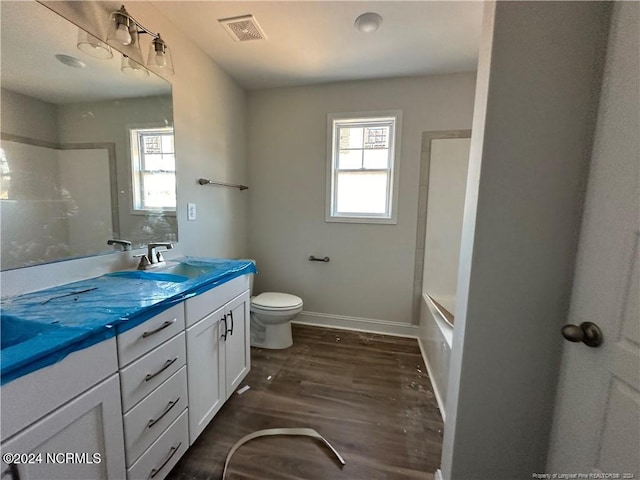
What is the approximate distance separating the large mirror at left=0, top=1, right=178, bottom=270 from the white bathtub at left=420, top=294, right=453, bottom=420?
1.97 metres

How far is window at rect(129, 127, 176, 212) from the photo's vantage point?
153 cm

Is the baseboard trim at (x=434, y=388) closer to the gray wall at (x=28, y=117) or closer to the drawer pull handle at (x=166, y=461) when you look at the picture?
the drawer pull handle at (x=166, y=461)

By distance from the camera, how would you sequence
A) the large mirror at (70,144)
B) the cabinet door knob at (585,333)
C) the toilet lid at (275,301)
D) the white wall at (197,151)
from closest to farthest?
the cabinet door knob at (585,333), the large mirror at (70,144), the white wall at (197,151), the toilet lid at (275,301)

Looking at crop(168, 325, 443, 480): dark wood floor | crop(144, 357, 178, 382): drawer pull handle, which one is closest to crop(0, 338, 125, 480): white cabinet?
crop(144, 357, 178, 382): drawer pull handle

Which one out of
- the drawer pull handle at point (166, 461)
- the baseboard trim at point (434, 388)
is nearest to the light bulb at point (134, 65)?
the drawer pull handle at point (166, 461)

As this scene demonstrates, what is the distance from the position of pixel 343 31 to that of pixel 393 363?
2.49 metres

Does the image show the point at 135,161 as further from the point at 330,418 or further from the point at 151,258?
the point at 330,418

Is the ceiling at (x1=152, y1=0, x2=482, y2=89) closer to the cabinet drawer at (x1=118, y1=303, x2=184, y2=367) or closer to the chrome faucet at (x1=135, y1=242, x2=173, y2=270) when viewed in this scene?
the chrome faucet at (x1=135, y1=242, x2=173, y2=270)

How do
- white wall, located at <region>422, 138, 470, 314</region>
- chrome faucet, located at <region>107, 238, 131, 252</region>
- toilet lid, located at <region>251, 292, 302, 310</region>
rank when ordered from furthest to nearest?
white wall, located at <region>422, 138, 470, 314</region>
toilet lid, located at <region>251, 292, 302, 310</region>
chrome faucet, located at <region>107, 238, 131, 252</region>

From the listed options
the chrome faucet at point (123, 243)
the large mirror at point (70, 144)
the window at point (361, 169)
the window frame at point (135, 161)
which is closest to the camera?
the large mirror at point (70, 144)

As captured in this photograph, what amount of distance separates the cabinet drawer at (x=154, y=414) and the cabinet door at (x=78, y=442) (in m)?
0.04

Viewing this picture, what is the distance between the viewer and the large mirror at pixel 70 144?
993mm

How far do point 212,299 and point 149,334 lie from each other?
0.40 meters


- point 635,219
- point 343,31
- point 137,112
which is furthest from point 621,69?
point 137,112
